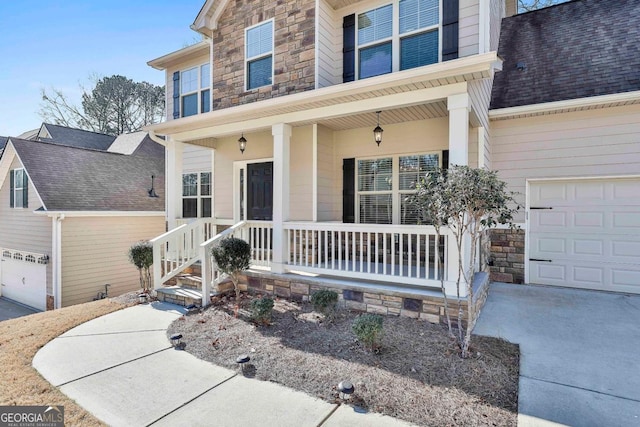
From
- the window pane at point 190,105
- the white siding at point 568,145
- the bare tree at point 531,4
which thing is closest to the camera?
the white siding at point 568,145

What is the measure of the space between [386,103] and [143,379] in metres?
4.72

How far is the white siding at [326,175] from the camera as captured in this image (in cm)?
694

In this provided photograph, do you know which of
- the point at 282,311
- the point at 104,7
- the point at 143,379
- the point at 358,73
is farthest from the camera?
the point at 104,7

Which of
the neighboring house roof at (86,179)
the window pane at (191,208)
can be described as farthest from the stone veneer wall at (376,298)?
the neighboring house roof at (86,179)

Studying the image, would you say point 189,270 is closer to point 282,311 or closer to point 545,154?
point 282,311

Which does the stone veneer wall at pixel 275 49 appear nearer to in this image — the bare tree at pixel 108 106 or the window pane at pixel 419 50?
the window pane at pixel 419 50

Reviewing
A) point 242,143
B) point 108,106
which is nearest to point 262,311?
point 242,143

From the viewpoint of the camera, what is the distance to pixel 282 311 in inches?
209

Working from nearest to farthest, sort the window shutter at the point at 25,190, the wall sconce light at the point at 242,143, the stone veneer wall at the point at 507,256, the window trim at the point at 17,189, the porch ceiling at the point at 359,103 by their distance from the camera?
1. the porch ceiling at the point at 359,103
2. the stone veneer wall at the point at 507,256
3. the wall sconce light at the point at 242,143
4. the window shutter at the point at 25,190
5. the window trim at the point at 17,189

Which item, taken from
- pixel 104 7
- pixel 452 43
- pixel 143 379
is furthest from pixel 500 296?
pixel 104 7

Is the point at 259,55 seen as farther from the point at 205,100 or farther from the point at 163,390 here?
the point at 163,390

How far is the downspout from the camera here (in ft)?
31.9

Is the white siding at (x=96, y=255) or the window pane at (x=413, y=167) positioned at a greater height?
the window pane at (x=413, y=167)

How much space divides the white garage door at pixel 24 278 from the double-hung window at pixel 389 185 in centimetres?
1024
